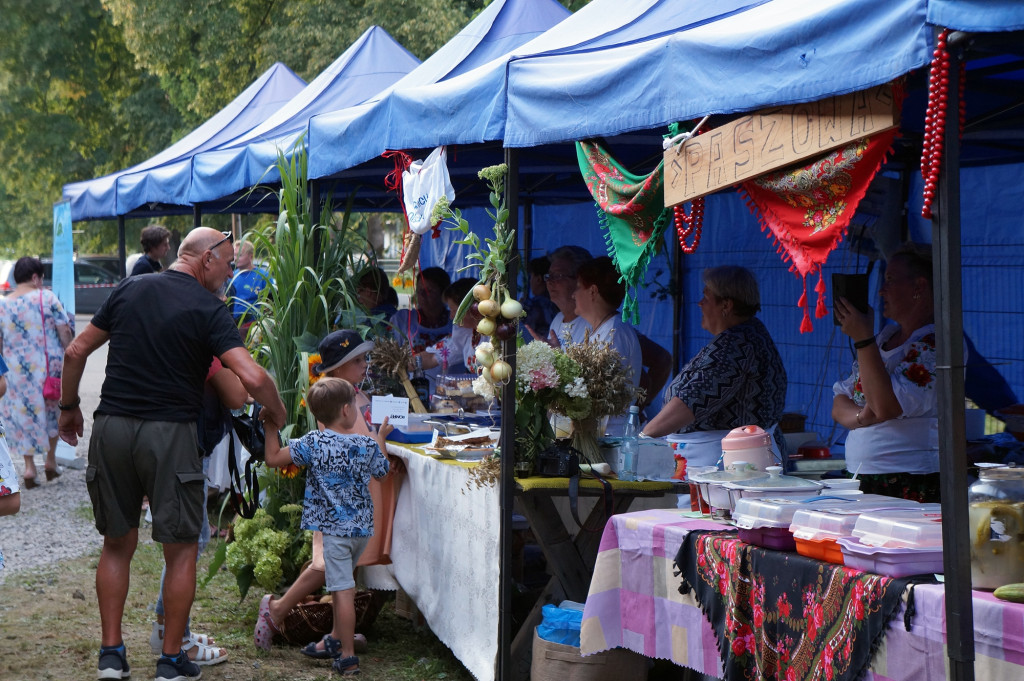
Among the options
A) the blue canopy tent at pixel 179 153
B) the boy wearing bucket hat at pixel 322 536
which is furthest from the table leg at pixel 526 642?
the blue canopy tent at pixel 179 153

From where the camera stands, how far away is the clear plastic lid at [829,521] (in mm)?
3047

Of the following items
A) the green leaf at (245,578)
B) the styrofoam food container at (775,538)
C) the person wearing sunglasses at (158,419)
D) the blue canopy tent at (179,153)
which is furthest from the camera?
the blue canopy tent at (179,153)

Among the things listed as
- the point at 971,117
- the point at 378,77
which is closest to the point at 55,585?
the point at 378,77

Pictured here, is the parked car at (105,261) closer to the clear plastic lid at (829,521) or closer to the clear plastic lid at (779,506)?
the clear plastic lid at (779,506)

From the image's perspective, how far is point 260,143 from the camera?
7.84 meters

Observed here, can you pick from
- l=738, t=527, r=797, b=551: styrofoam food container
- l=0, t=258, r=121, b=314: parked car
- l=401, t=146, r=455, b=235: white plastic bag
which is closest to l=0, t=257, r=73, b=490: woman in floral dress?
l=401, t=146, r=455, b=235: white plastic bag

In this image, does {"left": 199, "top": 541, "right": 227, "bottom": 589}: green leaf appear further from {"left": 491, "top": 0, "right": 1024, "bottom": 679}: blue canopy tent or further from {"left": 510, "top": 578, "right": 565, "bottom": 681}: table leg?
{"left": 491, "top": 0, "right": 1024, "bottom": 679}: blue canopy tent

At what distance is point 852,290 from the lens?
159 inches

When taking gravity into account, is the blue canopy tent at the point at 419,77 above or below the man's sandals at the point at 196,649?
above

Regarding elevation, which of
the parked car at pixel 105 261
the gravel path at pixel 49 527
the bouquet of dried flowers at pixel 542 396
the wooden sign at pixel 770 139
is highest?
the parked car at pixel 105 261

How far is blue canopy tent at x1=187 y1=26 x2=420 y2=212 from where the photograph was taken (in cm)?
809

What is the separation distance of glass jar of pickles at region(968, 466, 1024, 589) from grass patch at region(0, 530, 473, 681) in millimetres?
3051

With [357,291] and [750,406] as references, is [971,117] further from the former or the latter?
[357,291]

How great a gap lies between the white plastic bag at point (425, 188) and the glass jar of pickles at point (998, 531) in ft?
8.99
